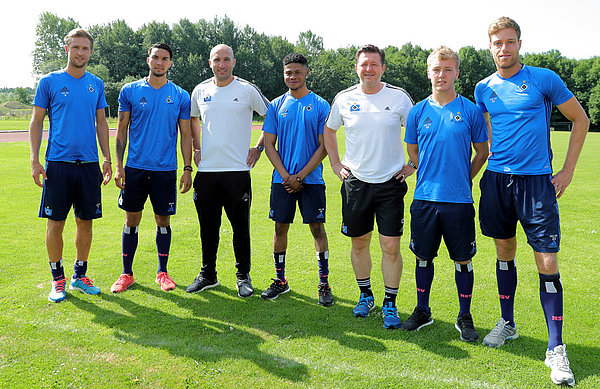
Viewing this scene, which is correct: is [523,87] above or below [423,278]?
above

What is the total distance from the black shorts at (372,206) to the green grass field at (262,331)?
93 cm

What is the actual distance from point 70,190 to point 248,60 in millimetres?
80044

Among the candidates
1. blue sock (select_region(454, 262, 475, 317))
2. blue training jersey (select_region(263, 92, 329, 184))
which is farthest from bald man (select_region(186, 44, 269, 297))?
blue sock (select_region(454, 262, 475, 317))

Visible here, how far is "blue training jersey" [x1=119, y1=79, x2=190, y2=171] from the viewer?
17.1ft

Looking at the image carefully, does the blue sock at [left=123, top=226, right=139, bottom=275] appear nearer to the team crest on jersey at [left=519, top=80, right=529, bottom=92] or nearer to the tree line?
the team crest on jersey at [left=519, top=80, right=529, bottom=92]

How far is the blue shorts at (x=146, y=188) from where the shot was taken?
17.3 ft

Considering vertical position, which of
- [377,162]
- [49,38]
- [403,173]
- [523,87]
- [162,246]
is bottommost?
[162,246]

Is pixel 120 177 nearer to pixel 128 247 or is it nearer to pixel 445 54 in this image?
pixel 128 247

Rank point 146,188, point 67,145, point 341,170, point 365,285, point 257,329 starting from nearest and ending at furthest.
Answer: point 257,329, point 341,170, point 365,285, point 67,145, point 146,188

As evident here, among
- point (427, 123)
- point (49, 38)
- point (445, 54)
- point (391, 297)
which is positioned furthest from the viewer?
point (49, 38)

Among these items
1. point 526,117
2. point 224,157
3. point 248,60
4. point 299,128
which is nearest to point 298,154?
A: point 299,128

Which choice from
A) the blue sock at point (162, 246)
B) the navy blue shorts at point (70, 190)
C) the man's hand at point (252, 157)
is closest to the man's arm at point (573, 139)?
the man's hand at point (252, 157)

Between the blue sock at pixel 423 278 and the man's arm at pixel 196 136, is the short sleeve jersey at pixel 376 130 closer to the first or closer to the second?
the blue sock at pixel 423 278

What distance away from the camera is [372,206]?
4.48 m
